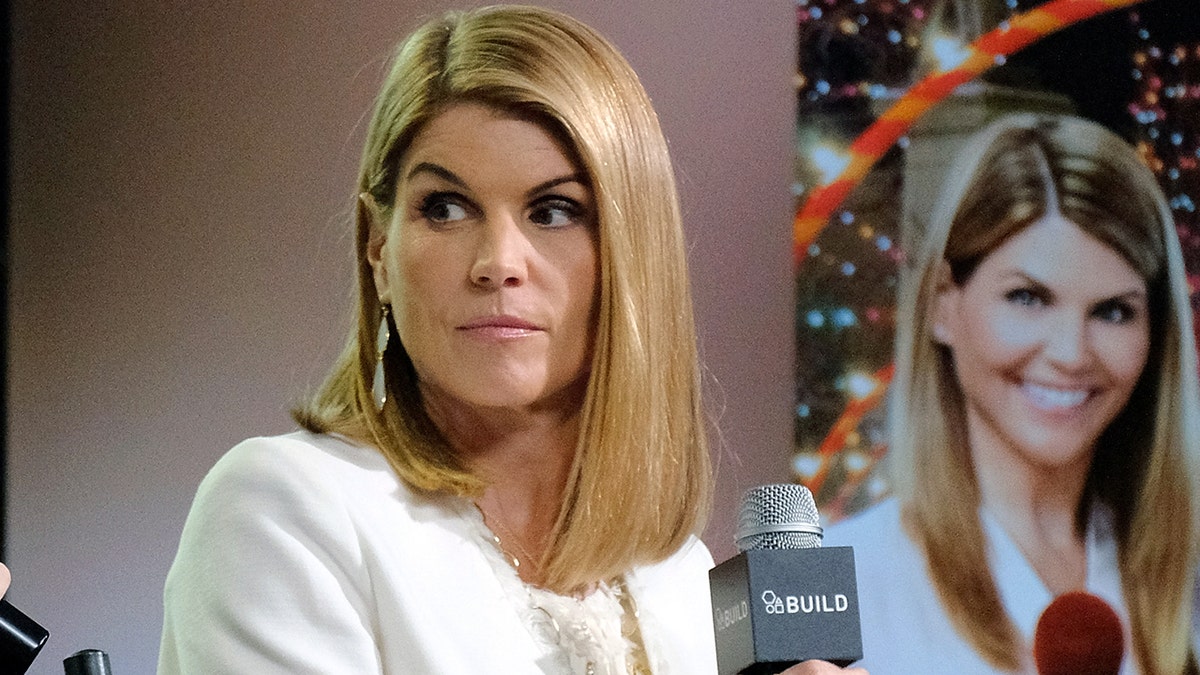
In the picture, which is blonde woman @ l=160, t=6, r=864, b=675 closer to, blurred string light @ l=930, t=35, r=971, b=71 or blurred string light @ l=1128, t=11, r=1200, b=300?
blurred string light @ l=930, t=35, r=971, b=71

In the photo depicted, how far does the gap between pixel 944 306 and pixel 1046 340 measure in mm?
220

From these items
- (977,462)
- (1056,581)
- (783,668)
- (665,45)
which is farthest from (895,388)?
(783,668)

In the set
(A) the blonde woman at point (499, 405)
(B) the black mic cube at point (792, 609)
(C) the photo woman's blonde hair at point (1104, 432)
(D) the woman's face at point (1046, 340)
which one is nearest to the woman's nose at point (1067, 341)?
(D) the woman's face at point (1046, 340)

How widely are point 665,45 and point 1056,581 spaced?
1.29 meters

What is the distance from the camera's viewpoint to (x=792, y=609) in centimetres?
105

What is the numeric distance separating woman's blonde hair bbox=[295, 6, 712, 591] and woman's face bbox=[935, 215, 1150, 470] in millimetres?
1310

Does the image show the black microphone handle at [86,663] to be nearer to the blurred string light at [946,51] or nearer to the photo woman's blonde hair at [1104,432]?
the photo woman's blonde hair at [1104,432]

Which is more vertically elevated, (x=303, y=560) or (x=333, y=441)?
(x=333, y=441)

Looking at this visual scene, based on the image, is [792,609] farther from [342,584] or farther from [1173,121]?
[1173,121]

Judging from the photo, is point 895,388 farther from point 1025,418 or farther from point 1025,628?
point 1025,628

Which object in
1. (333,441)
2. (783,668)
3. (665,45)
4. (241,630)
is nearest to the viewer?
(783,668)

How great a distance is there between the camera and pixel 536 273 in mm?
1386

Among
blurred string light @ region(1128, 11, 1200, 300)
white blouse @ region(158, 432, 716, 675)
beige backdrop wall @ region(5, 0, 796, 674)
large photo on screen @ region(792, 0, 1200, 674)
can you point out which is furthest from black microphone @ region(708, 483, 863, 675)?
blurred string light @ region(1128, 11, 1200, 300)

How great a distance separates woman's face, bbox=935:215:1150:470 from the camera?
268cm
